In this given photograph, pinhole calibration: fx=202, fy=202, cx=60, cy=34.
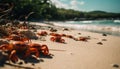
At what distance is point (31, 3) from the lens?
1368 inches

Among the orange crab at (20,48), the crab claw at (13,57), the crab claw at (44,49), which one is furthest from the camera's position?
the crab claw at (44,49)

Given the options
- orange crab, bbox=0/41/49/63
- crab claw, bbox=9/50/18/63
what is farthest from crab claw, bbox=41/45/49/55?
crab claw, bbox=9/50/18/63

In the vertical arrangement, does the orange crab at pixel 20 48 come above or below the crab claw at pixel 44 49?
above

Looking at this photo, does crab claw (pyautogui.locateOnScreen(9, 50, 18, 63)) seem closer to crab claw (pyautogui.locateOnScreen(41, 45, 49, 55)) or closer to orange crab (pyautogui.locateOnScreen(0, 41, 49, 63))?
orange crab (pyautogui.locateOnScreen(0, 41, 49, 63))

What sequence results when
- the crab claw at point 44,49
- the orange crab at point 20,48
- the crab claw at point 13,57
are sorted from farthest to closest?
the crab claw at point 44,49
the orange crab at point 20,48
the crab claw at point 13,57

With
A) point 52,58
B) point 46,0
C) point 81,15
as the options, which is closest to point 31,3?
point 46,0

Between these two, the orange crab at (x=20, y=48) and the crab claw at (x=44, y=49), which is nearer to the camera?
the orange crab at (x=20, y=48)

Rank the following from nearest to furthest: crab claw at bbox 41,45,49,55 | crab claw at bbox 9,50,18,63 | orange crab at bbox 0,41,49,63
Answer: crab claw at bbox 9,50,18,63, orange crab at bbox 0,41,49,63, crab claw at bbox 41,45,49,55

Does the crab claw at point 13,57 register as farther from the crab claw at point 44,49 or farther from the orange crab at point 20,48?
the crab claw at point 44,49

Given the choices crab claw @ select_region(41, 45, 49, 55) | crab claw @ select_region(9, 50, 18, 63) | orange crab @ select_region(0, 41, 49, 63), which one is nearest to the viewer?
crab claw @ select_region(9, 50, 18, 63)

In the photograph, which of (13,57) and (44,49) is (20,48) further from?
(44,49)

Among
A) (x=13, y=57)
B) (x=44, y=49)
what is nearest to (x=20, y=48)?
(x=13, y=57)

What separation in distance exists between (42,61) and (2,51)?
969mm

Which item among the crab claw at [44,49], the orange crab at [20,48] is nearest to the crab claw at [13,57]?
the orange crab at [20,48]
